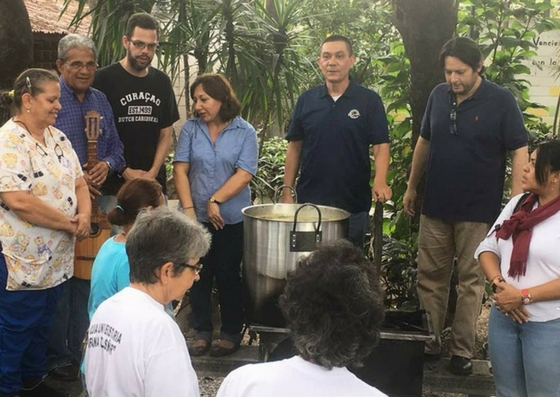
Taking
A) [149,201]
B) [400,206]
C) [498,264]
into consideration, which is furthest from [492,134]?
[149,201]

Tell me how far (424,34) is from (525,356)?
2356mm

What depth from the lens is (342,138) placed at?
13.6ft

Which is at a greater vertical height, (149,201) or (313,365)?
(149,201)

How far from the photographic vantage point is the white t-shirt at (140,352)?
2.02 m

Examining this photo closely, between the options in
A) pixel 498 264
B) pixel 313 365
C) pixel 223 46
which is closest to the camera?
pixel 313 365

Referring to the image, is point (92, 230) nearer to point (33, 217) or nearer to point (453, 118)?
point (33, 217)

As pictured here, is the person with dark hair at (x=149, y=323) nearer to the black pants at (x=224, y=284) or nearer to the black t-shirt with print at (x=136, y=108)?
the black pants at (x=224, y=284)

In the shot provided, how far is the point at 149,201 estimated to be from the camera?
2797 millimetres

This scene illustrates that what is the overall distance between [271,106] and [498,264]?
2.70 m

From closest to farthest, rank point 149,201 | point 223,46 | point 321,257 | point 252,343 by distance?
point 321,257 → point 149,201 → point 252,343 → point 223,46

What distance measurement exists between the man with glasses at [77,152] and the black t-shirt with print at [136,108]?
213 millimetres

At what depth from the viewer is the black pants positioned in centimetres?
419

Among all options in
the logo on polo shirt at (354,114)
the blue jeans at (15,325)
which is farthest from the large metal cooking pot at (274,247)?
the blue jeans at (15,325)

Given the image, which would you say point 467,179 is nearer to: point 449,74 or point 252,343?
point 449,74
